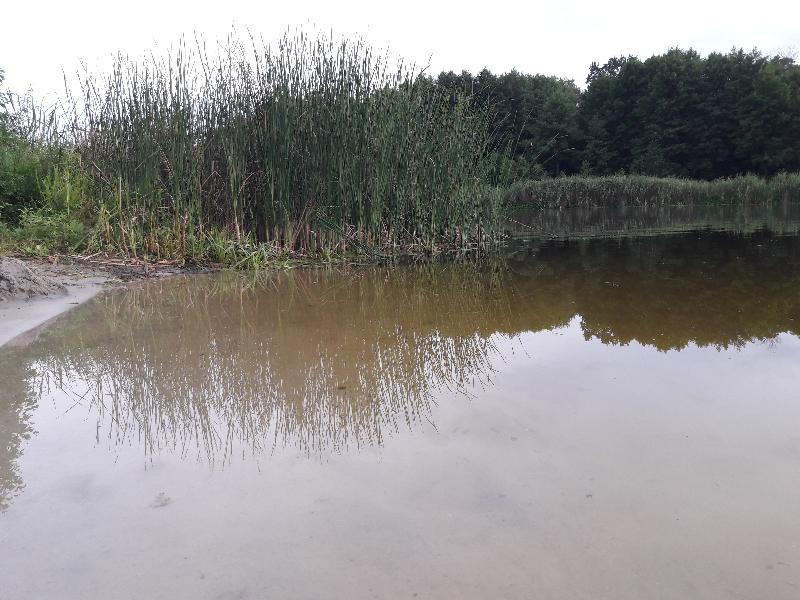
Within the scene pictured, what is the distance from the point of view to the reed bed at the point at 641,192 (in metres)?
19.8

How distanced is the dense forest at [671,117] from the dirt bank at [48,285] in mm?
27212

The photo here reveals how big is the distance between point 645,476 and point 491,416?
1.67 ft

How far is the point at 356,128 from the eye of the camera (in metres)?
5.75

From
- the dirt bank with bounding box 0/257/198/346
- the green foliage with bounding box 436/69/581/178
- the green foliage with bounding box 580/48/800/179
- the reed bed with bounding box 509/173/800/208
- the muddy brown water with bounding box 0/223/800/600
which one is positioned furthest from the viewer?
the green foliage with bounding box 436/69/581/178

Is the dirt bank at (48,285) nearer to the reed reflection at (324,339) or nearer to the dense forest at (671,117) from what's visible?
the reed reflection at (324,339)

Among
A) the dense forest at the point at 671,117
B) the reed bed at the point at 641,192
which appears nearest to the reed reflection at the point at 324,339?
the reed bed at the point at 641,192

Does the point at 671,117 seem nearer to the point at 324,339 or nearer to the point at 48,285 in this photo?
the point at 48,285

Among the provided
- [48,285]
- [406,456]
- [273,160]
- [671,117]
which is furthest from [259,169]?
[671,117]

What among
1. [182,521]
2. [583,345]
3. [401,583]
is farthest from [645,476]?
[583,345]

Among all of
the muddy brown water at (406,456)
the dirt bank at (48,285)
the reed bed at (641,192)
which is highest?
the reed bed at (641,192)

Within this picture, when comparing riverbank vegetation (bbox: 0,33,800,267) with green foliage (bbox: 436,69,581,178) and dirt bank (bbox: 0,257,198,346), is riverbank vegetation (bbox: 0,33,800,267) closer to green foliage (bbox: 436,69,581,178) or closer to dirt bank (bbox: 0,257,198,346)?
dirt bank (bbox: 0,257,198,346)

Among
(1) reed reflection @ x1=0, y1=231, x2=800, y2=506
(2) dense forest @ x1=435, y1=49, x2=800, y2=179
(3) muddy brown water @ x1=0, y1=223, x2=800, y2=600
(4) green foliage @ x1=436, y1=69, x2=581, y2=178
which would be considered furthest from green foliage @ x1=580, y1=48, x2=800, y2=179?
(3) muddy brown water @ x1=0, y1=223, x2=800, y2=600

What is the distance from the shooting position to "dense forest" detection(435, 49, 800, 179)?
30.9m

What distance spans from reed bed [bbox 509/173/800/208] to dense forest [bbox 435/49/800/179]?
11.4 meters
